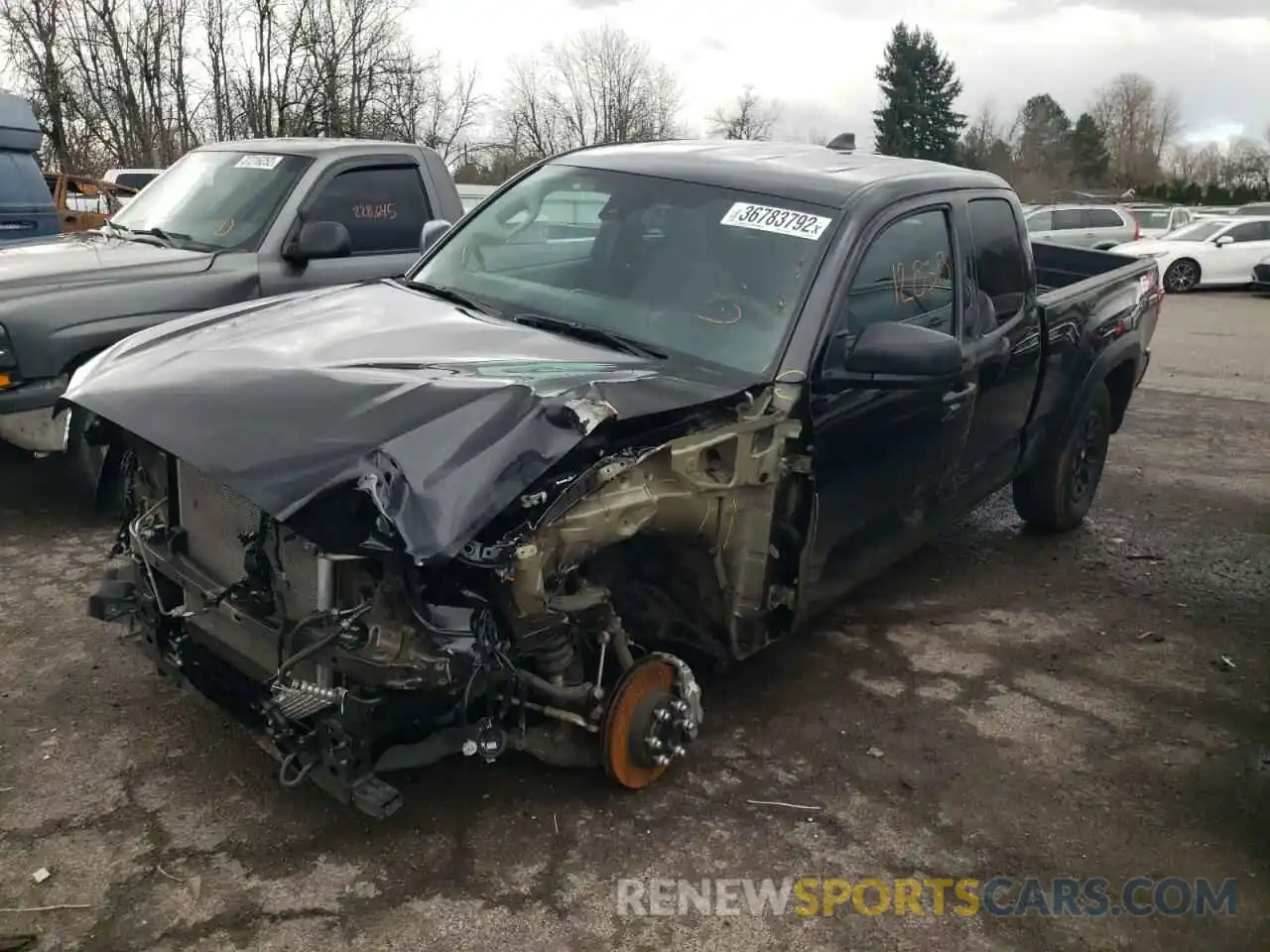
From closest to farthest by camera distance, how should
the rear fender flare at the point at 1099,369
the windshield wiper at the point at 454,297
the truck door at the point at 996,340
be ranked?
the windshield wiper at the point at 454,297 → the truck door at the point at 996,340 → the rear fender flare at the point at 1099,369

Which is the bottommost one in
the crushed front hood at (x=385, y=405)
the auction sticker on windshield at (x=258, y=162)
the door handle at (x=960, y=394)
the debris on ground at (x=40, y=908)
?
the debris on ground at (x=40, y=908)

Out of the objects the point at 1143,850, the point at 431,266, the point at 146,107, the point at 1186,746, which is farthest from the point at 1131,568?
the point at 146,107

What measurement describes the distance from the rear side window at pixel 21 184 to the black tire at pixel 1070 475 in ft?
25.7

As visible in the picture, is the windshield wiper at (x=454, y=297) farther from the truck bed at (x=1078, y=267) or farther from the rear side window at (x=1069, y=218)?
the rear side window at (x=1069, y=218)

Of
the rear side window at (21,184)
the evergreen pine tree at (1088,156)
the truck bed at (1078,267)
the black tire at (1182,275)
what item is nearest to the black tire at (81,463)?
the rear side window at (21,184)

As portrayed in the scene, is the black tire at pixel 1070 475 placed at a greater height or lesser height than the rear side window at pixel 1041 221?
lesser

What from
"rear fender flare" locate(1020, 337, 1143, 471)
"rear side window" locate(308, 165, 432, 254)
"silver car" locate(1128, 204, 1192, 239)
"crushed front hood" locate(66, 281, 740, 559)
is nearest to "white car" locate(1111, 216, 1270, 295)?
"silver car" locate(1128, 204, 1192, 239)

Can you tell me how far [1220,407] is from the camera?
996cm

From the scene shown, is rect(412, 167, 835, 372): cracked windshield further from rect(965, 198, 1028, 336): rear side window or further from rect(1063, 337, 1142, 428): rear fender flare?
rect(1063, 337, 1142, 428): rear fender flare

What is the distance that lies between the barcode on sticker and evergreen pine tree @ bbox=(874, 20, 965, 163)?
55.6m

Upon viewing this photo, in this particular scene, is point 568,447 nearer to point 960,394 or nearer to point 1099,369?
point 960,394

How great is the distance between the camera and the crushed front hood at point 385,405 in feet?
8.52

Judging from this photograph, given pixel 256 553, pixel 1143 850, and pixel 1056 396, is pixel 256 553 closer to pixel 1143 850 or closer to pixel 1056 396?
pixel 1143 850

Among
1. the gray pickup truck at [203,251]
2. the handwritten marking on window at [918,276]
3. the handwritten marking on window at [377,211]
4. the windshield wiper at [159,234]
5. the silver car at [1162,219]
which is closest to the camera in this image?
the handwritten marking on window at [918,276]
